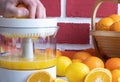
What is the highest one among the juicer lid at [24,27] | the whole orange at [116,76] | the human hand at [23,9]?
the human hand at [23,9]

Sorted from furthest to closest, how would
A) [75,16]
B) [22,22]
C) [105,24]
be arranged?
[75,16] → [105,24] → [22,22]

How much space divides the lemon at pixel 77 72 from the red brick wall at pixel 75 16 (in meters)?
0.34

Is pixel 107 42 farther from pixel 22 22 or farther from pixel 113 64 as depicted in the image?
pixel 22 22

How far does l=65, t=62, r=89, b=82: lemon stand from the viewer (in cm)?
60

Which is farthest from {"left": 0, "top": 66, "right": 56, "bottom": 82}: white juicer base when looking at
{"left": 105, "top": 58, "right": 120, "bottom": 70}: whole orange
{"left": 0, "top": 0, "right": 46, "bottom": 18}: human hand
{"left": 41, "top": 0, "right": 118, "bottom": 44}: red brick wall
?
{"left": 41, "top": 0, "right": 118, "bottom": 44}: red brick wall

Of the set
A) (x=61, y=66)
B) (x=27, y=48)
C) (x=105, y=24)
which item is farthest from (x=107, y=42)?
(x=27, y=48)

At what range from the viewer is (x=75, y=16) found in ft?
3.11

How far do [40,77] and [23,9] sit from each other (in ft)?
0.44

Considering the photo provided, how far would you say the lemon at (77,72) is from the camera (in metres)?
0.60

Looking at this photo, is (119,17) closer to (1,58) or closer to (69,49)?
(69,49)

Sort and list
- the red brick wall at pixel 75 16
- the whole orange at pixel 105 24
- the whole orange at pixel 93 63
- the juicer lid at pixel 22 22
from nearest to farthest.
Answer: the juicer lid at pixel 22 22
the whole orange at pixel 93 63
the whole orange at pixel 105 24
the red brick wall at pixel 75 16

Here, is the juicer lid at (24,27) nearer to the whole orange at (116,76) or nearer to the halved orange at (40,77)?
the halved orange at (40,77)

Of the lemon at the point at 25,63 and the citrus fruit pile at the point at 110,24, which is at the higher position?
the citrus fruit pile at the point at 110,24

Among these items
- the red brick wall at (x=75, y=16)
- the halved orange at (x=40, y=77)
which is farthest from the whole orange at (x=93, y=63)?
the red brick wall at (x=75, y=16)
